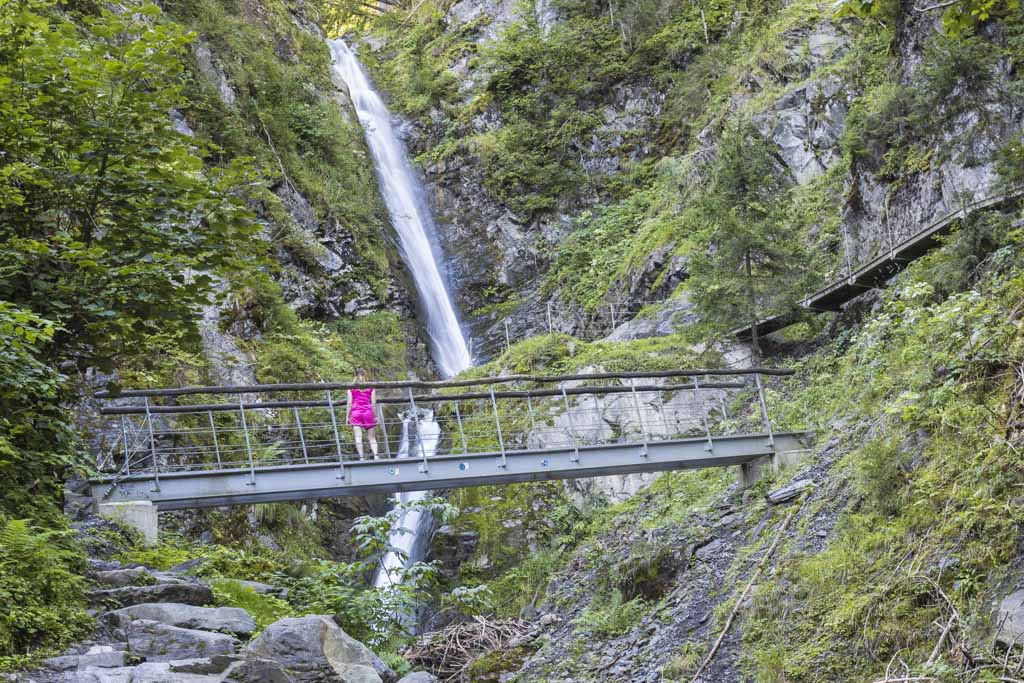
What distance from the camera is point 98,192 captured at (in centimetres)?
684

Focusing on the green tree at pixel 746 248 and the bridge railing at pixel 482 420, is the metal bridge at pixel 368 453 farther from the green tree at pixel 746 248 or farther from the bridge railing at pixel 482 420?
the green tree at pixel 746 248

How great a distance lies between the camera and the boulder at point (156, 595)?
634cm

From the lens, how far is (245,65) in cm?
2420

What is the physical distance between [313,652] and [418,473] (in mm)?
4339

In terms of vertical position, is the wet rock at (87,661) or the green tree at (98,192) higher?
the green tree at (98,192)

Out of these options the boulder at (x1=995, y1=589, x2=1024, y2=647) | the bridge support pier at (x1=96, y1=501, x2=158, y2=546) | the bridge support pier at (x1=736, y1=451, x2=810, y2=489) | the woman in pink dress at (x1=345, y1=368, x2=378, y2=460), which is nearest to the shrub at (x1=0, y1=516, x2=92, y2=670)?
the bridge support pier at (x1=96, y1=501, x2=158, y2=546)

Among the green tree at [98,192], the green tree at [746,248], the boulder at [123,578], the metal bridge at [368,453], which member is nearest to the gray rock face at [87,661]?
the boulder at [123,578]

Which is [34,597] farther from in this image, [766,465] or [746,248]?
[746,248]

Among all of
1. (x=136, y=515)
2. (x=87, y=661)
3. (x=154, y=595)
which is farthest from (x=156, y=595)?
(x=136, y=515)

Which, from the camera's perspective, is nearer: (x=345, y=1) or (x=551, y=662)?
(x=551, y=662)

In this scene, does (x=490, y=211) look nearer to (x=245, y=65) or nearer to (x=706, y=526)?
(x=245, y=65)

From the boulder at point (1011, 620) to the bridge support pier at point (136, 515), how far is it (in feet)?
25.3

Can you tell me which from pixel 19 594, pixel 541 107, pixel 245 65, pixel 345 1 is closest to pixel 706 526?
pixel 19 594

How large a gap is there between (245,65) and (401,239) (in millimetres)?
6783
